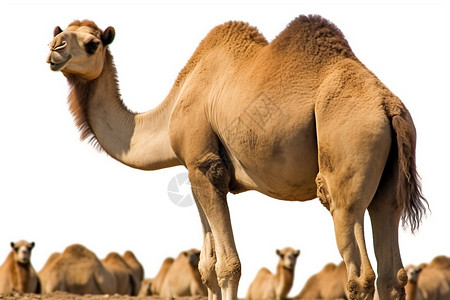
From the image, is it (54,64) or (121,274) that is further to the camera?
(121,274)

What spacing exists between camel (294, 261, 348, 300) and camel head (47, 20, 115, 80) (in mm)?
13700

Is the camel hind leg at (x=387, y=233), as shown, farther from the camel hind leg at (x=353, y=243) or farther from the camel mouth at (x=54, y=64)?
the camel mouth at (x=54, y=64)

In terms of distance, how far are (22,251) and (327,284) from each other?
7.65 meters

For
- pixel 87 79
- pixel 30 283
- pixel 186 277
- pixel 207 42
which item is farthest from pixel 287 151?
pixel 186 277

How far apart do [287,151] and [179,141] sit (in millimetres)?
1368

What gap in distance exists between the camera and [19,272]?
19172 mm

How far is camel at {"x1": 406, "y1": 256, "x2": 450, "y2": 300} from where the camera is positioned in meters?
21.8

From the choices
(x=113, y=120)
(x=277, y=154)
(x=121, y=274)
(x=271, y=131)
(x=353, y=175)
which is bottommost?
(x=353, y=175)

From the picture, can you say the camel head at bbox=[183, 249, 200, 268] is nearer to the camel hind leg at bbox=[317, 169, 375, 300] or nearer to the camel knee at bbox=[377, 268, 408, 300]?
the camel knee at bbox=[377, 268, 408, 300]

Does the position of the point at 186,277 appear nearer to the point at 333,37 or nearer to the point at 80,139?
the point at 80,139

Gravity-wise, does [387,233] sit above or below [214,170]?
below

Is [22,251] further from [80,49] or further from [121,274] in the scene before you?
[80,49]

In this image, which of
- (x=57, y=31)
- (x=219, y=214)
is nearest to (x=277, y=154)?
(x=219, y=214)

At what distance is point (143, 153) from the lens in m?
9.88
